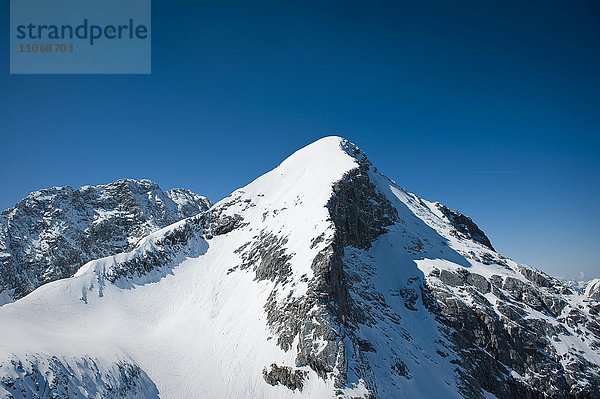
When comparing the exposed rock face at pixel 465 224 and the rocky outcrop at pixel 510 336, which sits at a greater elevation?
the exposed rock face at pixel 465 224

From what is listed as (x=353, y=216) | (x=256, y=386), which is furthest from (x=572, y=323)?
(x=256, y=386)

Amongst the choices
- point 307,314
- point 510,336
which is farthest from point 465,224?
point 307,314

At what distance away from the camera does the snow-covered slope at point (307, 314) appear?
60.6 m

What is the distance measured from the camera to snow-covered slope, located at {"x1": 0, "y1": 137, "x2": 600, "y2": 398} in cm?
6062

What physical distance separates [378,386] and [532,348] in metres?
41.3

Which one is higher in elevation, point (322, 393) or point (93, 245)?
point (93, 245)

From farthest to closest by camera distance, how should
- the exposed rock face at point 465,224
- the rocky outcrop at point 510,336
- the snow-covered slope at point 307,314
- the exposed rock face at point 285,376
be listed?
the exposed rock face at point 465,224, the rocky outcrop at point 510,336, the snow-covered slope at point 307,314, the exposed rock face at point 285,376

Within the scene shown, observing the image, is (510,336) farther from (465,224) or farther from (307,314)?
(465,224)

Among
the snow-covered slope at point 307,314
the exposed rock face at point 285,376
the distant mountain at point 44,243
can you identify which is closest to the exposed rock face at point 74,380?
the snow-covered slope at point 307,314

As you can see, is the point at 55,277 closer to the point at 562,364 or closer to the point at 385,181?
the point at 385,181

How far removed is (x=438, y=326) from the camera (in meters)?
82.9

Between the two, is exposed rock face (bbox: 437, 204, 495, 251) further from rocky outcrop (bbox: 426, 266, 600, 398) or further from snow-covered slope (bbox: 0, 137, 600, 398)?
rocky outcrop (bbox: 426, 266, 600, 398)

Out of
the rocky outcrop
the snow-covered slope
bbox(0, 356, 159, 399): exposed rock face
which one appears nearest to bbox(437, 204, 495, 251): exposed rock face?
the snow-covered slope

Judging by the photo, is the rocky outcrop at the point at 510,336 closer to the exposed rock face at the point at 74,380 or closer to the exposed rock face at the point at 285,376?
the exposed rock face at the point at 285,376
